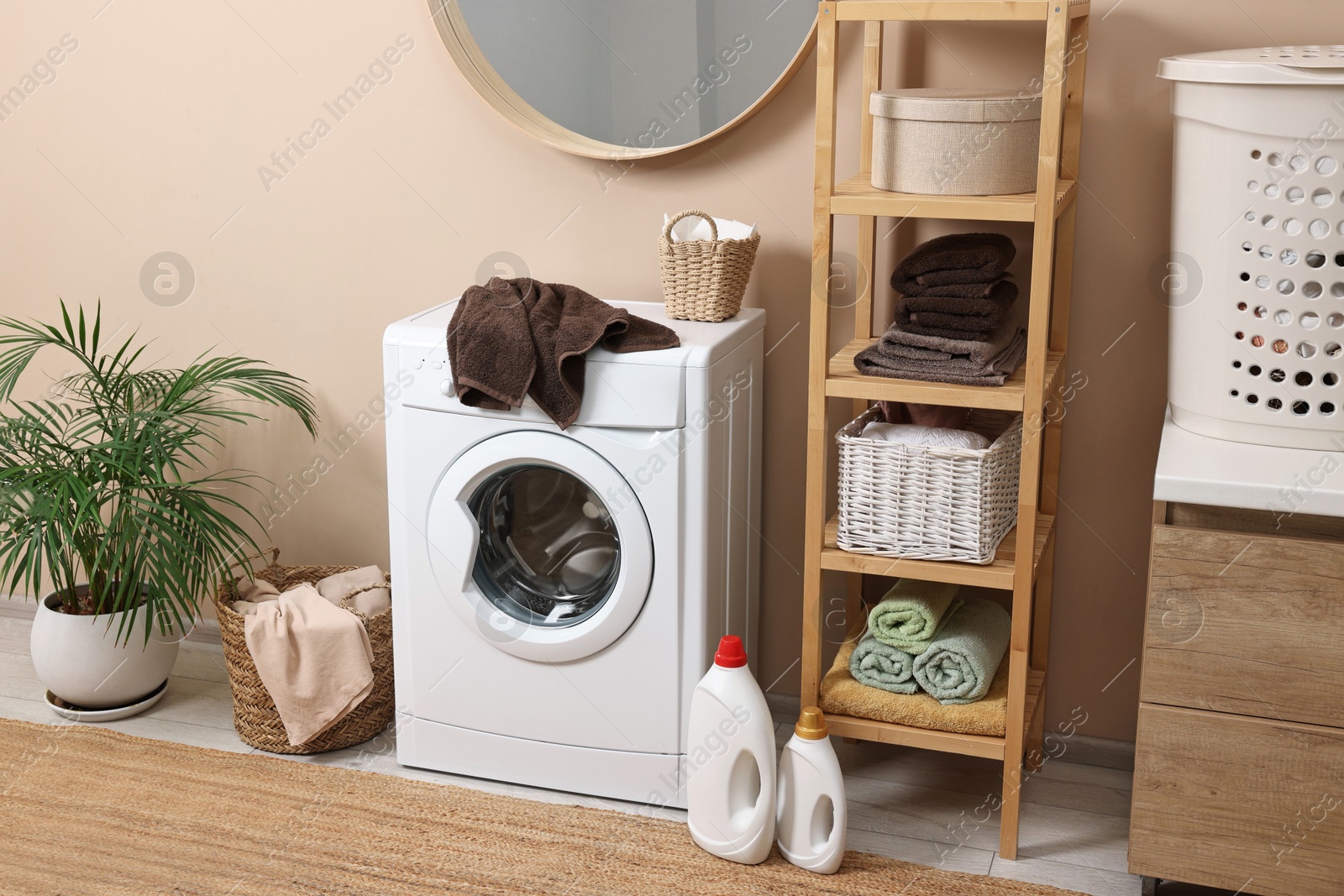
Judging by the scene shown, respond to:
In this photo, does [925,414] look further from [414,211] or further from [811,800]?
[414,211]

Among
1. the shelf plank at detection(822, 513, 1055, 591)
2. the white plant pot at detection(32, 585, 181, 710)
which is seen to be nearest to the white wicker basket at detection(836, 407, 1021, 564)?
the shelf plank at detection(822, 513, 1055, 591)

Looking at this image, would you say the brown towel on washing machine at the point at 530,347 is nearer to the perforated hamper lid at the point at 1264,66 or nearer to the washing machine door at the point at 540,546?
the washing machine door at the point at 540,546

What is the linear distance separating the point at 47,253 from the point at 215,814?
1.27 meters

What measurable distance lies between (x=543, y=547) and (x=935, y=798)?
2.49 feet

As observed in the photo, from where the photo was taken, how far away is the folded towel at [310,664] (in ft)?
6.57

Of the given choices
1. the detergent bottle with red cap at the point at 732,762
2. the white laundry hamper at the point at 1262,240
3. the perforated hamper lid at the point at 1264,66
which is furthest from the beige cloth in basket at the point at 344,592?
the perforated hamper lid at the point at 1264,66

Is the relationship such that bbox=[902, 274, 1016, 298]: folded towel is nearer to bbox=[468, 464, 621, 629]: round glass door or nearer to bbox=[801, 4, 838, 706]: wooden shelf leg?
bbox=[801, 4, 838, 706]: wooden shelf leg

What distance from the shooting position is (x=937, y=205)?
1573 mm

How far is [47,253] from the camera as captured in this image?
2.47 m

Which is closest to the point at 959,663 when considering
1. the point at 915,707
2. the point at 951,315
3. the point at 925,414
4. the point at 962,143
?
the point at 915,707

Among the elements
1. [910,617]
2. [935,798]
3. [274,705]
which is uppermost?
[910,617]

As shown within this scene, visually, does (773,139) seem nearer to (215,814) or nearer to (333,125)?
(333,125)

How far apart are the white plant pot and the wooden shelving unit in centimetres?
123

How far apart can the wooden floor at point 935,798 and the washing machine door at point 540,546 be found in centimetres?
30
